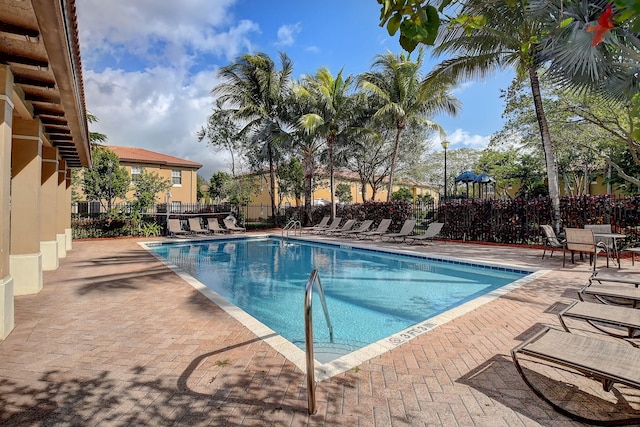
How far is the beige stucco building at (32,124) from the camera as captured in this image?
333 cm

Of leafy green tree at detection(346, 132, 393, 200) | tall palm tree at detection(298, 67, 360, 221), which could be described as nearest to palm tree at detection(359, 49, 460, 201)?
tall palm tree at detection(298, 67, 360, 221)

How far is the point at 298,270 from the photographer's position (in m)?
9.63

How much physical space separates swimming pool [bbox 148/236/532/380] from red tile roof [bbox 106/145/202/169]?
17970 millimetres

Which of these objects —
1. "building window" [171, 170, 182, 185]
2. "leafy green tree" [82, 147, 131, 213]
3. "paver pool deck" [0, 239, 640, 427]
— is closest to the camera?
"paver pool deck" [0, 239, 640, 427]

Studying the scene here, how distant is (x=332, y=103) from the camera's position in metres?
19.5

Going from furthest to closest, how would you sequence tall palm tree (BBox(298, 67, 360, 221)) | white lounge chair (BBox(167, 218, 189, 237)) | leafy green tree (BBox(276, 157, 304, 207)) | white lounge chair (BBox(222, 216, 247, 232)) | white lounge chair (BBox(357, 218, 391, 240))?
leafy green tree (BBox(276, 157, 304, 207)) → tall palm tree (BBox(298, 67, 360, 221)) → white lounge chair (BBox(222, 216, 247, 232)) → white lounge chair (BBox(167, 218, 189, 237)) → white lounge chair (BBox(357, 218, 391, 240))

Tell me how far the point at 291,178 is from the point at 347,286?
60.7ft

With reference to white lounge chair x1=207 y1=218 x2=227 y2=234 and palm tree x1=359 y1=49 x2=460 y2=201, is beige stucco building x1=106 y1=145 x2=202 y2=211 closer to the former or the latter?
white lounge chair x1=207 y1=218 x2=227 y2=234

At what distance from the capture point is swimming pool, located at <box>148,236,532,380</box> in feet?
16.3

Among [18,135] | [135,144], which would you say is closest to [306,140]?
[18,135]

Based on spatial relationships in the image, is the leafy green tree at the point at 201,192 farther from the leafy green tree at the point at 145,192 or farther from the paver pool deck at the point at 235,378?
the paver pool deck at the point at 235,378

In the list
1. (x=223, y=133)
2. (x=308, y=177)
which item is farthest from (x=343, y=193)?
(x=223, y=133)

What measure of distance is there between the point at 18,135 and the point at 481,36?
40.9ft

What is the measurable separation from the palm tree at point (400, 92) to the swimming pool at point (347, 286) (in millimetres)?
9099
